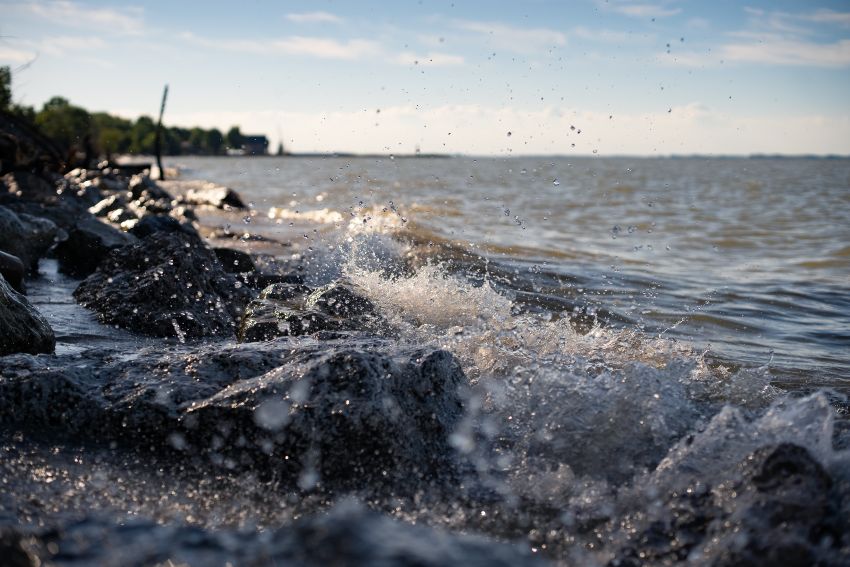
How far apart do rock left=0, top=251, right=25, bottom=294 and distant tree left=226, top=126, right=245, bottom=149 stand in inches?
5362

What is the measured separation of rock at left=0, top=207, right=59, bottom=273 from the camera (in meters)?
7.47

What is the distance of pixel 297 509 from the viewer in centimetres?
273

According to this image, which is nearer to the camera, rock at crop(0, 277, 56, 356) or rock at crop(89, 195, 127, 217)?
rock at crop(0, 277, 56, 356)

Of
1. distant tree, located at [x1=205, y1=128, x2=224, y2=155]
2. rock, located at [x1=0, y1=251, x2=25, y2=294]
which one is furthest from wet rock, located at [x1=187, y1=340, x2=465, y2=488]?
distant tree, located at [x1=205, y1=128, x2=224, y2=155]

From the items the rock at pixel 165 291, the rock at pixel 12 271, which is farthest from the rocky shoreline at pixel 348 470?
the rock at pixel 12 271

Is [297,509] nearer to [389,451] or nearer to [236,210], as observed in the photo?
[389,451]

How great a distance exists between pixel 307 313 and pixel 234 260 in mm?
3786

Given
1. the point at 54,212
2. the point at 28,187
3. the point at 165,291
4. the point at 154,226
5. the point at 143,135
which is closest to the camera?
the point at 165,291

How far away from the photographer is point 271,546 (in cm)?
225

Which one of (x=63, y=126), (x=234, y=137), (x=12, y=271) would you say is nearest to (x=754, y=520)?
(x=12, y=271)

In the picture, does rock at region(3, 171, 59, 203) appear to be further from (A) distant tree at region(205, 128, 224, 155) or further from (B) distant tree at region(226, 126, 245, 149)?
(A) distant tree at region(205, 128, 224, 155)

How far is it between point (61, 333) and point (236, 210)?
51.2 ft

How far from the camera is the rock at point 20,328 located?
4066 mm

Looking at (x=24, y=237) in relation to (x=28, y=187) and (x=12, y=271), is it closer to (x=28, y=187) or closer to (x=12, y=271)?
(x=12, y=271)
